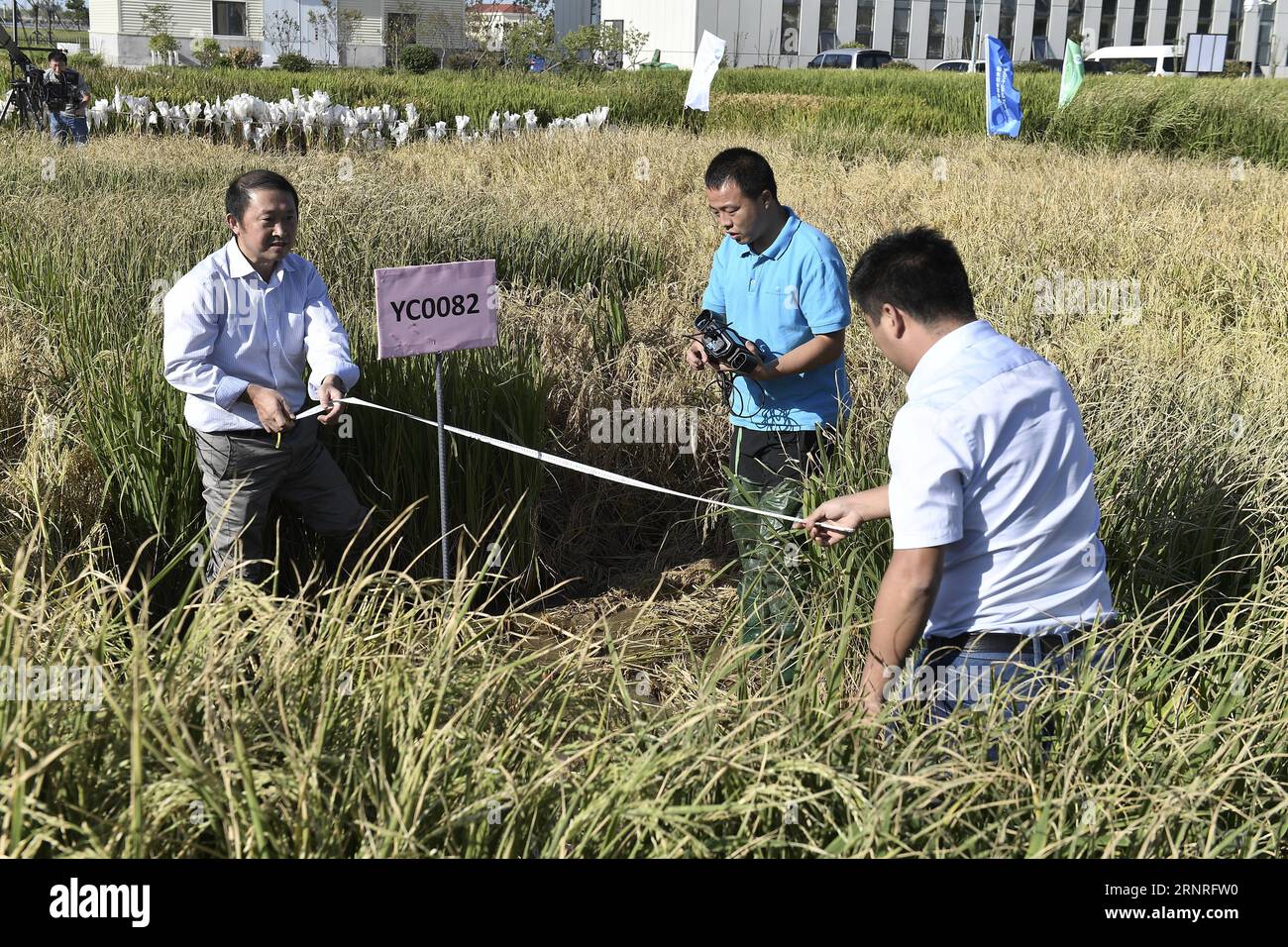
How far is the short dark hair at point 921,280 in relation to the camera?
2.09 metres

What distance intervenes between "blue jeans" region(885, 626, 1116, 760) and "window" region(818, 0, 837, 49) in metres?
51.4

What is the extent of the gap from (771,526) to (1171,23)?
57.2 metres

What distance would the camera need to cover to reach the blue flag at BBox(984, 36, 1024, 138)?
39.1ft

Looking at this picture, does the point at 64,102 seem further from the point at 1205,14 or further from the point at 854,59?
the point at 1205,14

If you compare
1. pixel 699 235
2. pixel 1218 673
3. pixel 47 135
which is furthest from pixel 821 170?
pixel 1218 673

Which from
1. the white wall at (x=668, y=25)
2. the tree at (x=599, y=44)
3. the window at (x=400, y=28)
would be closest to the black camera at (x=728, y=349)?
the tree at (x=599, y=44)

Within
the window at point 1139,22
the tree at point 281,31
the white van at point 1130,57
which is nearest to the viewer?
the white van at point 1130,57

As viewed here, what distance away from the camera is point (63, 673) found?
76.3 inches

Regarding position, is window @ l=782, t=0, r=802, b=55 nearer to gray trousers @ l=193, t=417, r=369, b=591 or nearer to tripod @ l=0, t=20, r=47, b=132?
tripod @ l=0, t=20, r=47, b=132

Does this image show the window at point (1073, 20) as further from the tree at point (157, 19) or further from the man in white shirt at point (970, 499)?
the man in white shirt at point (970, 499)

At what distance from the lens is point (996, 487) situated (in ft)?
6.55

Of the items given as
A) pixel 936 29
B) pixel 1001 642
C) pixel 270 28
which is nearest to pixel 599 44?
pixel 270 28

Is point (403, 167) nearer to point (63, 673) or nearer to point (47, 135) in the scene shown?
point (47, 135)
